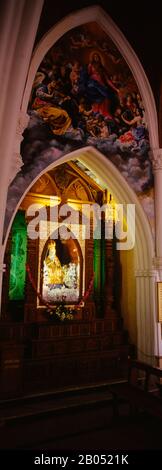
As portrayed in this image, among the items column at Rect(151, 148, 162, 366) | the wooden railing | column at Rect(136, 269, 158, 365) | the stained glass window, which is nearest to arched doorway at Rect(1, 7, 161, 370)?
column at Rect(136, 269, 158, 365)

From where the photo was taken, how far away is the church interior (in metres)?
6.79

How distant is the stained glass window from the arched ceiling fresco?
238 centimetres

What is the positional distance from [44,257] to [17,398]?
386cm

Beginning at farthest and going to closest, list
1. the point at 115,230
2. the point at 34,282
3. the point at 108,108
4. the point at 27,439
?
1. the point at 115,230
2. the point at 34,282
3. the point at 108,108
4. the point at 27,439

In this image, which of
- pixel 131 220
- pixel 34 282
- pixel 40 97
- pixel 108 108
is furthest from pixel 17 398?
pixel 108 108

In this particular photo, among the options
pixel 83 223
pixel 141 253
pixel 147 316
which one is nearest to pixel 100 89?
pixel 83 223

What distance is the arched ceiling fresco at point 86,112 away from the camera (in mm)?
7246

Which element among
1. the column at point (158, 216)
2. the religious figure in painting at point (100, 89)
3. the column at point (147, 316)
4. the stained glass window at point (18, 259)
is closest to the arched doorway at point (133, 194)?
the column at point (147, 316)

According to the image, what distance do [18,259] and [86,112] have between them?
4.29m

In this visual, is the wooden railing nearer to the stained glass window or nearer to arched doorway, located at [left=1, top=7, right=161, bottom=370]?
arched doorway, located at [left=1, top=7, right=161, bottom=370]

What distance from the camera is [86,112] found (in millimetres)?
8016

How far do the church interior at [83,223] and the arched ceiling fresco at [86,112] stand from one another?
0.09 ft

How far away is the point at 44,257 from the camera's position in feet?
30.5
